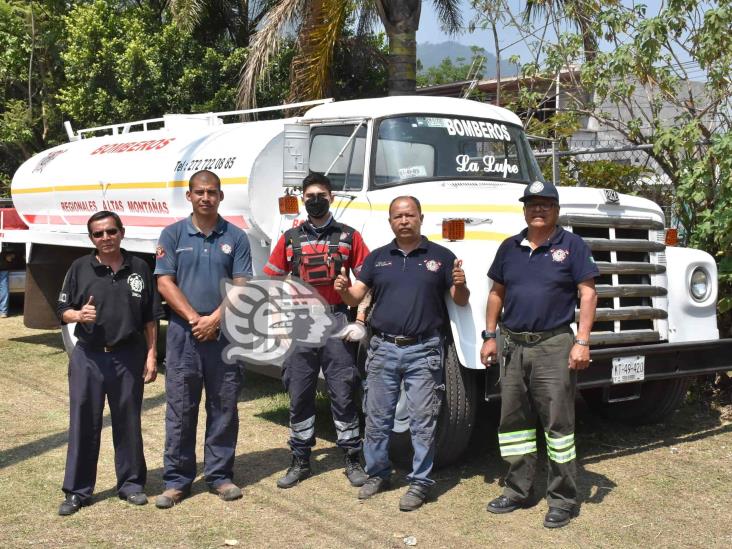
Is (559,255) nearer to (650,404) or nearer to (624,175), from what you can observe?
(650,404)

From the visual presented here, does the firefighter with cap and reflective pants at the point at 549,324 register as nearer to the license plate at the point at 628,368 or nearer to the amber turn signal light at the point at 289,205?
the license plate at the point at 628,368

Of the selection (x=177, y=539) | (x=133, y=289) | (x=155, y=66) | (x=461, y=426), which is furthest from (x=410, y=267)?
(x=155, y=66)

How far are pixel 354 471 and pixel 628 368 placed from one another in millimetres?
1950

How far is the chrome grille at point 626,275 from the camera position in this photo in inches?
245

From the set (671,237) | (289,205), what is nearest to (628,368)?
(671,237)

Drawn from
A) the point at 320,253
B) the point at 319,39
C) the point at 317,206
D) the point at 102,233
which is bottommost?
the point at 320,253

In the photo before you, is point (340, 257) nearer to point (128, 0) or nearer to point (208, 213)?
point (208, 213)

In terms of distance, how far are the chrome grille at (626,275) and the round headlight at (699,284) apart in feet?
1.23

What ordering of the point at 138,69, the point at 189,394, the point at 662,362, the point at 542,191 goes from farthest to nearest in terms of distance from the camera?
the point at 138,69
the point at 662,362
the point at 189,394
the point at 542,191

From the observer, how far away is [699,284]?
22.7ft

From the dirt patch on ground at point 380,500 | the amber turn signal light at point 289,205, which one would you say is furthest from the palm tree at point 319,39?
the dirt patch on ground at point 380,500

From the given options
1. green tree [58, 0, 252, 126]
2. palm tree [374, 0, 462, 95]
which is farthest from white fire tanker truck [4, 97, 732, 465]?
green tree [58, 0, 252, 126]

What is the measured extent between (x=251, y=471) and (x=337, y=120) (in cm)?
272

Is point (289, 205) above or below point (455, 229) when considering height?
above
